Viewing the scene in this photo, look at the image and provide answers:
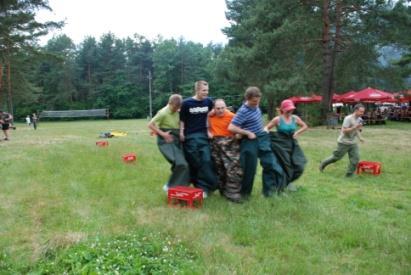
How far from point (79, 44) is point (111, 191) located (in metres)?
71.0

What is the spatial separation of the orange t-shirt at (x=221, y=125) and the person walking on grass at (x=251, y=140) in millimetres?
221

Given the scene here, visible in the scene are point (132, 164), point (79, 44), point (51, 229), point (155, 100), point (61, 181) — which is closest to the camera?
point (51, 229)

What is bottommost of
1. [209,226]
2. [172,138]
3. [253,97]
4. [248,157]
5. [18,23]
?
[209,226]

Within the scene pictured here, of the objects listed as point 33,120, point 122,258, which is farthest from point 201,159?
point 33,120

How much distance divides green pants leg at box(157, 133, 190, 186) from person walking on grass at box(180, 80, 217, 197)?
5.0 inches

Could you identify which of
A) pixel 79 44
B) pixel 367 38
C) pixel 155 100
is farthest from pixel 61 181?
pixel 79 44

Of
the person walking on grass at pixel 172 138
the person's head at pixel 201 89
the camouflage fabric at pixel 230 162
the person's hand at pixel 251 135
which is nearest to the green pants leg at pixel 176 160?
the person walking on grass at pixel 172 138

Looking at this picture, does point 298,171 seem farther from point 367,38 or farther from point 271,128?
point 367,38

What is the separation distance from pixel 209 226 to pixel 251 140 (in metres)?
1.65

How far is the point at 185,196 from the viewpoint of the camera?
5.95m

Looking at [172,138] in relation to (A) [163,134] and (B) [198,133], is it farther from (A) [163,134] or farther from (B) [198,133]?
(B) [198,133]

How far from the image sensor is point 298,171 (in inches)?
271

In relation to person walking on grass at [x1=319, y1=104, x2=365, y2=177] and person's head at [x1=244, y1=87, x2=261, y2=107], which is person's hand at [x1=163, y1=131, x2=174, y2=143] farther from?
person walking on grass at [x1=319, y1=104, x2=365, y2=177]

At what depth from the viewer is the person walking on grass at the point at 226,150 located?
6293 millimetres
